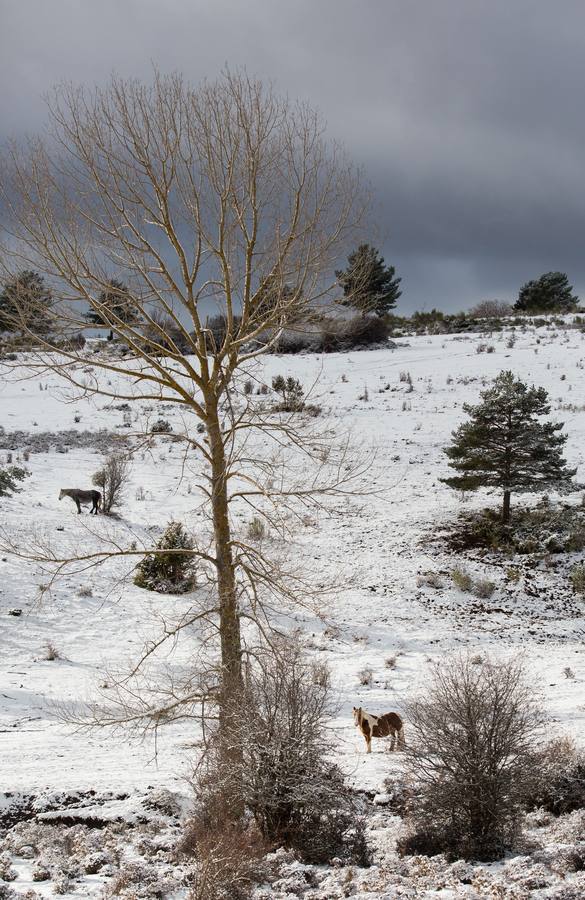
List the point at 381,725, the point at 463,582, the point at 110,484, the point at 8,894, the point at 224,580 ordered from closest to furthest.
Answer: the point at 8,894
the point at 224,580
the point at 381,725
the point at 463,582
the point at 110,484

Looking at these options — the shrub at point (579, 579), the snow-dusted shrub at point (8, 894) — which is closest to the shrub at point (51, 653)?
the snow-dusted shrub at point (8, 894)

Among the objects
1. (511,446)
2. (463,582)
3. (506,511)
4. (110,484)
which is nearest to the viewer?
(463,582)

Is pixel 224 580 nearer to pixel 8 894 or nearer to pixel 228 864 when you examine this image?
pixel 228 864

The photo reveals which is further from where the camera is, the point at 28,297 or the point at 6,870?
the point at 28,297

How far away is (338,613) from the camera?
14117 millimetres

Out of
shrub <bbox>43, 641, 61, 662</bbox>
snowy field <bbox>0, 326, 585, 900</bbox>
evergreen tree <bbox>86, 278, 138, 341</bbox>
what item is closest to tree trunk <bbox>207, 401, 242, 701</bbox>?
snowy field <bbox>0, 326, 585, 900</bbox>

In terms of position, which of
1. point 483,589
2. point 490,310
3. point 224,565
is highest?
point 490,310

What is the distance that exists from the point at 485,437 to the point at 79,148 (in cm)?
1301

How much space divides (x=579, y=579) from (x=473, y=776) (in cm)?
988

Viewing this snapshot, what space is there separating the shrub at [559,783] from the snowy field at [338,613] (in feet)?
4.21

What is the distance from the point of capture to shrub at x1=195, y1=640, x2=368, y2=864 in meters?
5.85

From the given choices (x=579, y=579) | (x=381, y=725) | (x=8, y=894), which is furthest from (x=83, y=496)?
(x=8, y=894)

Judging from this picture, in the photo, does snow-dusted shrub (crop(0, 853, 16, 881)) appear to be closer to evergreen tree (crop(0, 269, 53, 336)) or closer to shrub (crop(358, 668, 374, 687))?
evergreen tree (crop(0, 269, 53, 336))

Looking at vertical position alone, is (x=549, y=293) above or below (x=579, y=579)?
above
